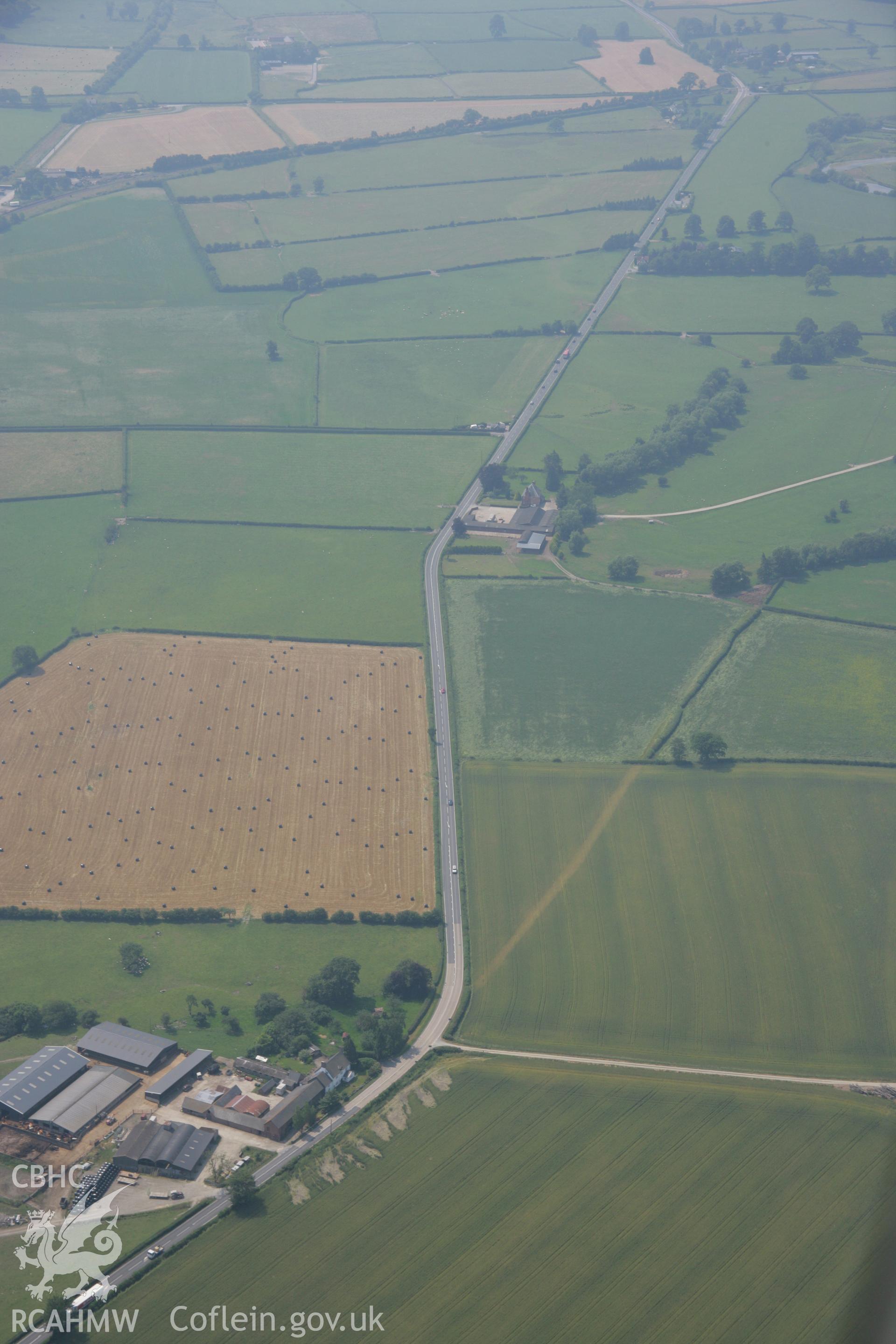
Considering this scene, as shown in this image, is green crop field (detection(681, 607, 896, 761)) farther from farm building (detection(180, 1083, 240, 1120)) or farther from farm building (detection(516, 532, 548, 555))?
farm building (detection(180, 1083, 240, 1120))

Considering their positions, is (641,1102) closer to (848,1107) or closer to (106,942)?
(848,1107)

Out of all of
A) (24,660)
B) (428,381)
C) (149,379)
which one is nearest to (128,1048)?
(24,660)

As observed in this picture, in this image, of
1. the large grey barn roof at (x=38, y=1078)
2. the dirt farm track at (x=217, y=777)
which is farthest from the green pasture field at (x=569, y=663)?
the large grey barn roof at (x=38, y=1078)

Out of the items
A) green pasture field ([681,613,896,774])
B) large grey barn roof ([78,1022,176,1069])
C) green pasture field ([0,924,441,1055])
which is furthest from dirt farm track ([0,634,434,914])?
green pasture field ([681,613,896,774])

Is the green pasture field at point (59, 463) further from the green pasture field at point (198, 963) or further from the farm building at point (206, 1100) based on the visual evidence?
the farm building at point (206, 1100)

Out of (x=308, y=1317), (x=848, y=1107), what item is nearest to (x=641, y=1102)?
(x=848, y=1107)

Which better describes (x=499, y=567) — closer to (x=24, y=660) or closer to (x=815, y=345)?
(x=24, y=660)

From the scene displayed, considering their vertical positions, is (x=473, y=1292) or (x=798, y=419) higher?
(x=798, y=419)
